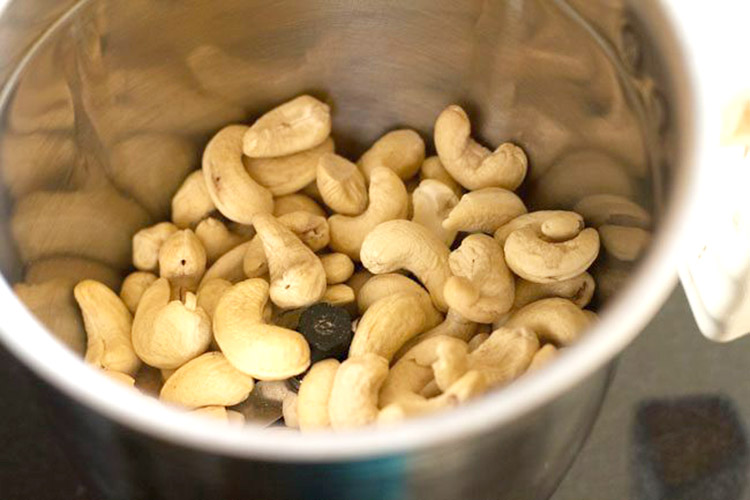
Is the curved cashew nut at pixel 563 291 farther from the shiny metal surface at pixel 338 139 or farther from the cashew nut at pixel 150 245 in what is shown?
the cashew nut at pixel 150 245

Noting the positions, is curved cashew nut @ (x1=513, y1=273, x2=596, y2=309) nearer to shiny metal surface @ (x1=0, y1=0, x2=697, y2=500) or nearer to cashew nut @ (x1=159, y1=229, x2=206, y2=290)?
shiny metal surface @ (x1=0, y1=0, x2=697, y2=500)

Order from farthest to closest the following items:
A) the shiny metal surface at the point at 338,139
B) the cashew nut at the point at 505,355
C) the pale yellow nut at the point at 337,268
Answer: the pale yellow nut at the point at 337,268 → the cashew nut at the point at 505,355 → the shiny metal surface at the point at 338,139

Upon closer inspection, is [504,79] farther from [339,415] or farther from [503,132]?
[339,415]

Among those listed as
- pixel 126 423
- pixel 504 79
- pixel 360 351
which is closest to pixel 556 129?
pixel 504 79

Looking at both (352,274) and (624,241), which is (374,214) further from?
(624,241)

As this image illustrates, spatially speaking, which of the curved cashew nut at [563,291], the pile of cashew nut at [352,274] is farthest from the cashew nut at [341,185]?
the curved cashew nut at [563,291]

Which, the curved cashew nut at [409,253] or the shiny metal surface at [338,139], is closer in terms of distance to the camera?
the shiny metal surface at [338,139]
